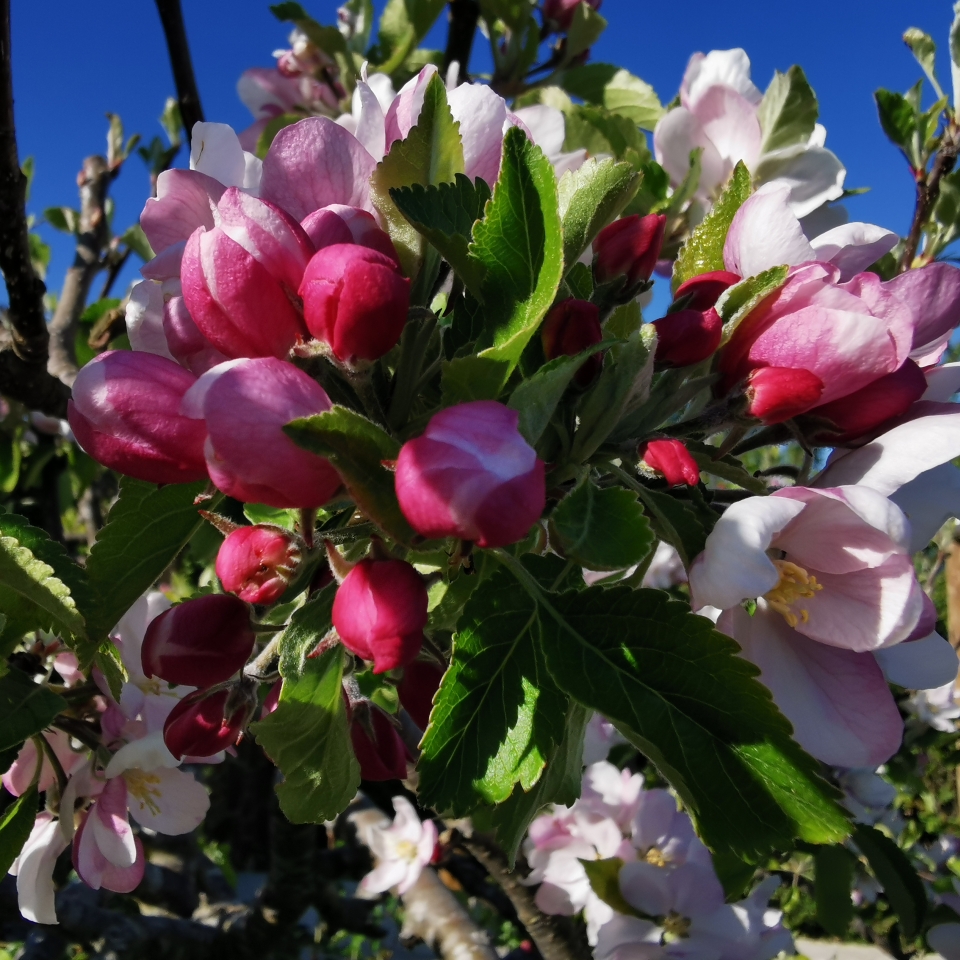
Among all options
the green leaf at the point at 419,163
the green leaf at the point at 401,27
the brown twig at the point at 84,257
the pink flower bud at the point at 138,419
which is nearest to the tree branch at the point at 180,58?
the green leaf at the point at 401,27

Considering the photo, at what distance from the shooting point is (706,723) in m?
0.61

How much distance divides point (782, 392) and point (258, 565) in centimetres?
44

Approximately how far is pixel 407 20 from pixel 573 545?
2.05 metres

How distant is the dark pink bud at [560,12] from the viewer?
2295 mm

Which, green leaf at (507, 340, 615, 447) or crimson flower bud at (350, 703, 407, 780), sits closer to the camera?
green leaf at (507, 340, 615, 447)

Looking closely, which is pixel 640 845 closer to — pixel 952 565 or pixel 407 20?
pixel 407 20

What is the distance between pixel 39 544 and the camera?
700 millimetres

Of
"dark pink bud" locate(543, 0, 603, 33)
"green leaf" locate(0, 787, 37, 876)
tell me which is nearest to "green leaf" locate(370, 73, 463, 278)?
"green leaf" locate(0, 787, 37, 876)

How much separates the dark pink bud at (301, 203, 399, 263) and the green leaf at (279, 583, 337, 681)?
11.8 inches

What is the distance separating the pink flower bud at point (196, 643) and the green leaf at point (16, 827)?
1.13 feet

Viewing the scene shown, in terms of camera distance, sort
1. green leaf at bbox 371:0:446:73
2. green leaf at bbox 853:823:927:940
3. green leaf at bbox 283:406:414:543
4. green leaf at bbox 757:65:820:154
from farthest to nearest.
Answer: green leaf at bbox 371:0:446:73, green leaf at bbox 853:823:927:940, green leaf at bbox 757:65:820:154, green leaf at bbox 283:406:414:543

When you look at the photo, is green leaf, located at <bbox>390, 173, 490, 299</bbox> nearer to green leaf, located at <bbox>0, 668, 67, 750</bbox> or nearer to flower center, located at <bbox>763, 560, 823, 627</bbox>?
flower center, located at <bbox>763, 560, 823, 627</bbox>

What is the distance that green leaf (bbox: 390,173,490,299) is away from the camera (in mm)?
626

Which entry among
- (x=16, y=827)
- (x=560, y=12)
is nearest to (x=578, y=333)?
(x=16, y=827)
